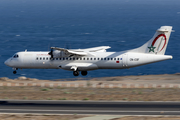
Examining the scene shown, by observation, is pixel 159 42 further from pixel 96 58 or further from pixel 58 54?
pixel 58 54

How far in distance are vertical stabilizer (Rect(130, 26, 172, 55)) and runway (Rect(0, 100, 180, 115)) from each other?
21.9 meters

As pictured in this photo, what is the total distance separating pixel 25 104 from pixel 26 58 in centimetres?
2457

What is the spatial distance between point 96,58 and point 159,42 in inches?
374

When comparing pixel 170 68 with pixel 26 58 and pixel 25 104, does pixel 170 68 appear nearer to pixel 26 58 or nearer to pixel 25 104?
pixel 26 58

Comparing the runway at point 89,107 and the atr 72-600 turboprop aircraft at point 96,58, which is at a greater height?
the atr 72-600 turboprop aircraft at point 96,58

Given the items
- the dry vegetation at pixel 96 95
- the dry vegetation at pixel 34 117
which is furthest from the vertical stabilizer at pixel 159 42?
the dry vegetation at pixel 34 117

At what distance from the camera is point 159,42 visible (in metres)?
45.4

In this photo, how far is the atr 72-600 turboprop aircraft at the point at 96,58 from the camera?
4534cm

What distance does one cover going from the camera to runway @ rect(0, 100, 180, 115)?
22.0 m

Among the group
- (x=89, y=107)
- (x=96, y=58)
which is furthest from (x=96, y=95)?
(x=96, y=58)

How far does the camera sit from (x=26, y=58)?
159 feet

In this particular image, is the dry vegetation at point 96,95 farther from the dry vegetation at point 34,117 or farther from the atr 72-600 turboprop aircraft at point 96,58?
the atr 72-600 turboprop aircraft at point 96,58

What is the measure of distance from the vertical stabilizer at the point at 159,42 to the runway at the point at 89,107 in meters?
21.9

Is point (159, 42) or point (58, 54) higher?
point (159, 42)
